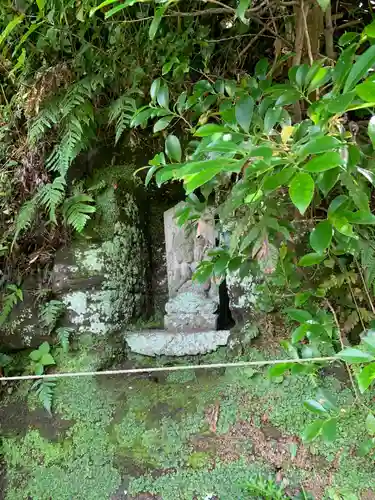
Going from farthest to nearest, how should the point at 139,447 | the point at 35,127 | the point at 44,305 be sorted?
the point at 44,305
the point at 35,127
the point at 139,447

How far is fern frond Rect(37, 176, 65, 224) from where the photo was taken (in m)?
2.55

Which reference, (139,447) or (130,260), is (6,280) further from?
(139,447)

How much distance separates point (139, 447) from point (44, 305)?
102cm

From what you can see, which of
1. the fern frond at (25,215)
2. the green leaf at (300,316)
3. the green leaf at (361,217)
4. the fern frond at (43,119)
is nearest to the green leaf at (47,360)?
the fern frond at (25,215)

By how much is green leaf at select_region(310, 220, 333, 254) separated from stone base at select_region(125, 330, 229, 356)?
1.51m

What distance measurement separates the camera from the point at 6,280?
2.81 metres

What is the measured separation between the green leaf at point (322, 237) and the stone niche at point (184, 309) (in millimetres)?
1378

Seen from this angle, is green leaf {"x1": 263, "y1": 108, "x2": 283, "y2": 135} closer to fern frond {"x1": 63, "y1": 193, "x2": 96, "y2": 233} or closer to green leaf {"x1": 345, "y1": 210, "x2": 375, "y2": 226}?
green leaf {"x1": 345, "y1": 210, "x2": 375, "y2": 226}

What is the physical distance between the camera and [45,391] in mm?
2521

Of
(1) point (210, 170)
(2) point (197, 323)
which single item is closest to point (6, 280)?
(2) point (197, 323)

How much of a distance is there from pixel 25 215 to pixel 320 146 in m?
2.14

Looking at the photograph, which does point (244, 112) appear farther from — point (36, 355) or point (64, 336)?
point (36, 355)

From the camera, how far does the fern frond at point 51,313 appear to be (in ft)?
8.77

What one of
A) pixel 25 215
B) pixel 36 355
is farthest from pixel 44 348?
pixel 25 215
